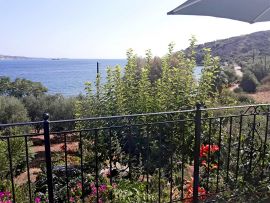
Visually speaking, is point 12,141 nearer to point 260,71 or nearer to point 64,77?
point 260,71

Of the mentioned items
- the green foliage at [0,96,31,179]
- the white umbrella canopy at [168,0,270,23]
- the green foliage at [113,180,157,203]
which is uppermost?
the white umbrella canopy at [168,0,270,23]

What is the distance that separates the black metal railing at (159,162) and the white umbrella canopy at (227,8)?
845 millimetres

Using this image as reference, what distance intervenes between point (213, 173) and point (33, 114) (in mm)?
12005

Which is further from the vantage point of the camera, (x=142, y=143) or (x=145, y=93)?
(x=145, y=93)

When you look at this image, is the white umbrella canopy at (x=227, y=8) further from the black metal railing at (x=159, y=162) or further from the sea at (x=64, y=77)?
the sea at (x=64, y=77)

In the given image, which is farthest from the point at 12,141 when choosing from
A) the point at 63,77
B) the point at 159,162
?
the point at 63,77

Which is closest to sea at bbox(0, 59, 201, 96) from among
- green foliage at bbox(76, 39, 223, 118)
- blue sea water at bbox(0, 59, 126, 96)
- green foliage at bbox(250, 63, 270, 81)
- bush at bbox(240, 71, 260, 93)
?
blue sea water at bbox(0, 59, 126, 96)

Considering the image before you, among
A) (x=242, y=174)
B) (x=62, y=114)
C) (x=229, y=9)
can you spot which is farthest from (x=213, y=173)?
(x=62, y=114)

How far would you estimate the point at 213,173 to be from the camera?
14.7 ft

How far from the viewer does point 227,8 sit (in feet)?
9.88

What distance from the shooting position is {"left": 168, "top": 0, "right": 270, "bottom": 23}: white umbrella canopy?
9.85 feet

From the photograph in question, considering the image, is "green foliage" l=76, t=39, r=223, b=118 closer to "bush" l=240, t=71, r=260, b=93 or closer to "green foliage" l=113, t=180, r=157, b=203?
"green foliage" l=113, t=180, r=157, b=203

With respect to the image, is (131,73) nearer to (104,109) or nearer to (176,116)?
(104,109)

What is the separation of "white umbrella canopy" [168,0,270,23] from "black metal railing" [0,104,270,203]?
0.85 meters
